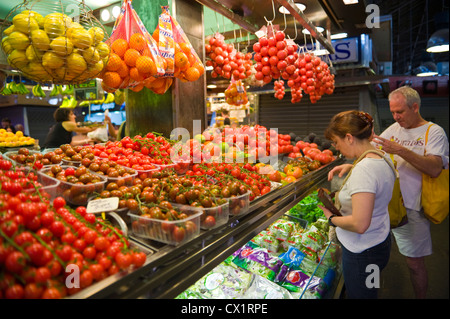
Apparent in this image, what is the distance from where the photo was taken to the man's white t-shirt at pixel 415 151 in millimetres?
2969

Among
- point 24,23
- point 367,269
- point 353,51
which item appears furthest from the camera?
point 353,51

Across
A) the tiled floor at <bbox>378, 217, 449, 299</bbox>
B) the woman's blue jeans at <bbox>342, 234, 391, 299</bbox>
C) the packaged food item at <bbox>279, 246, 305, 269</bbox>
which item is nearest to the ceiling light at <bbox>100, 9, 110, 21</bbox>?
the packaged food item at <bbox>279, 246, 305, 269</bbox>

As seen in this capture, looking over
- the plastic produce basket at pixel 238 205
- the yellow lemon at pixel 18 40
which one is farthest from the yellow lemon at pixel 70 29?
the plastic produce basket at pixel 238 205

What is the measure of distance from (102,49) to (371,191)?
1981 millimetres

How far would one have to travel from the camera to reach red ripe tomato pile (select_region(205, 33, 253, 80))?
13.5ft

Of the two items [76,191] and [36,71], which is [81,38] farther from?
[76,191]

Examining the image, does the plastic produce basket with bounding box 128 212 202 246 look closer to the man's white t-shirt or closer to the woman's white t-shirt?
the woman's white t-shirt

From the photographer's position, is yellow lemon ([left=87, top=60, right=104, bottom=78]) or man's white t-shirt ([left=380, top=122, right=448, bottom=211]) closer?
yellow lemon ([left=87, top=60, right=104, bottom=78])

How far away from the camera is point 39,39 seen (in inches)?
65.1

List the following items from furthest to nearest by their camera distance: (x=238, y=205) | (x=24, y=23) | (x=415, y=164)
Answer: (x=415, y=164) → (x=238, y=205) → (x=24, y=23)

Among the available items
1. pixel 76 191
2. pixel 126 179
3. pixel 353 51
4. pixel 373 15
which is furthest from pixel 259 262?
pixel 353 51

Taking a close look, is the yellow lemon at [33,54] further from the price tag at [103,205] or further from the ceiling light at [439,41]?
the ceiling light at [439,41]

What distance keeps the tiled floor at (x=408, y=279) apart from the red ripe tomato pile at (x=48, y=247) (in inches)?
139

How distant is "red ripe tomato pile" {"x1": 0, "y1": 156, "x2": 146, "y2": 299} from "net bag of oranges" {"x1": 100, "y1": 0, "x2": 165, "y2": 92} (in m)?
1.09
